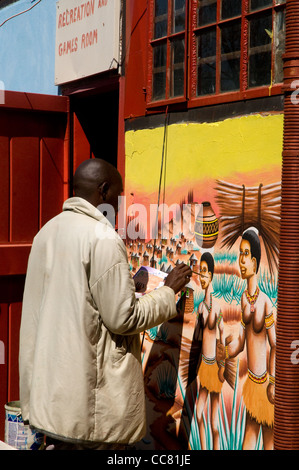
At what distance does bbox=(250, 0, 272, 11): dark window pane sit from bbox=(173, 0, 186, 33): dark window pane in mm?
686

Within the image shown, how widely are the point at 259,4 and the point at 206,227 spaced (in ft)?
4.30

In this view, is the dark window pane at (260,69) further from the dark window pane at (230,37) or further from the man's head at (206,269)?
the man's head at (206,269)

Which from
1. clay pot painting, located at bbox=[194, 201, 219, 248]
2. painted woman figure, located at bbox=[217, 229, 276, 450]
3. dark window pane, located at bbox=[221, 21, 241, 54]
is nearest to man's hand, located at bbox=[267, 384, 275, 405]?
painted woman figure, located at bbox=[217, 229, 276, 450]

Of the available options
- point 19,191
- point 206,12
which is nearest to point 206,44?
point 206,12

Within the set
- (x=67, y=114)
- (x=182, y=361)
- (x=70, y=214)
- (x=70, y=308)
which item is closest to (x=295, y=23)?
(x=70, y=214)

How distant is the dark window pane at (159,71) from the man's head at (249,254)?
1.37 metres

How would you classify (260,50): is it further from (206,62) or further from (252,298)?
(252,298)

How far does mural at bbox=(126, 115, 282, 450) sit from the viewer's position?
3.72m

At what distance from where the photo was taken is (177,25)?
4.55 metres

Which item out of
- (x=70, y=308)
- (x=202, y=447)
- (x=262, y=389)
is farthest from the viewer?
(x=202, y=447)

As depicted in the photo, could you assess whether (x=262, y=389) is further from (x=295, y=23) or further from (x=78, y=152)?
(x=78, y=152)

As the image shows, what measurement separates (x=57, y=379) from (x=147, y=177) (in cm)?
190

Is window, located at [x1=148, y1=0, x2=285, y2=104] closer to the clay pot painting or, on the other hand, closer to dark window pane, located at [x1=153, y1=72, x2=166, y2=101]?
dark window pane, located at [x1=153, y1=72, x2=166, y2=101]

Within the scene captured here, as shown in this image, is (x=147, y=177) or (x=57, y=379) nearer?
(x=57, y=379)
